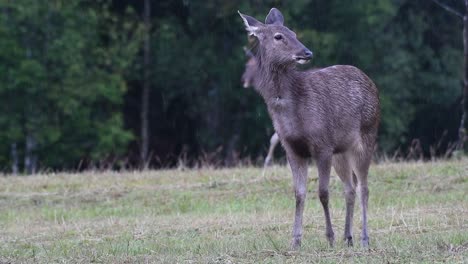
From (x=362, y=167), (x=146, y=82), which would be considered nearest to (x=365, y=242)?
(x=362, y=167)

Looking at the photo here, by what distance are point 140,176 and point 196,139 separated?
21209 mm

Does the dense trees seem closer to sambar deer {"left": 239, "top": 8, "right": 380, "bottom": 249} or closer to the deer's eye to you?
sambar deer {"left": 239, "top": 8, "right": 380, "bottom": 249}

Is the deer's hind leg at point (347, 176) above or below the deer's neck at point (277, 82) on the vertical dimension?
below

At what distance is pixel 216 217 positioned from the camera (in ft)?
47.0

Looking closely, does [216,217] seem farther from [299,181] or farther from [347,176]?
[299,181]

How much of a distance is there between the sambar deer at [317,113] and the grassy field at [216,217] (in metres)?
0.55

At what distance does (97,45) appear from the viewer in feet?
128

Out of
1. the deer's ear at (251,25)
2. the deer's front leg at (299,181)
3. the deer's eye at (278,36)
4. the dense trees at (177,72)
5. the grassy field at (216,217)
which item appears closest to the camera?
the grassy field at (216,217)

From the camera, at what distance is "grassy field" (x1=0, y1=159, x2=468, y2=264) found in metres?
10.5

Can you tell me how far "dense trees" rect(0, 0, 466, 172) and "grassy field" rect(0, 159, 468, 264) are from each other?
1741 centimetres

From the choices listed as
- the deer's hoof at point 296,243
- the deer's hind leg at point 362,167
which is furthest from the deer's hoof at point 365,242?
the deer's hoof at point 296,243

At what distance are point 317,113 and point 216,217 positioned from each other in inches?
133

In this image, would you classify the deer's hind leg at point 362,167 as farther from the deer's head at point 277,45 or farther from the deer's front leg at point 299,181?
the deer's head at point 277,45

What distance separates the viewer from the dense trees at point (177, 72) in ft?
118
